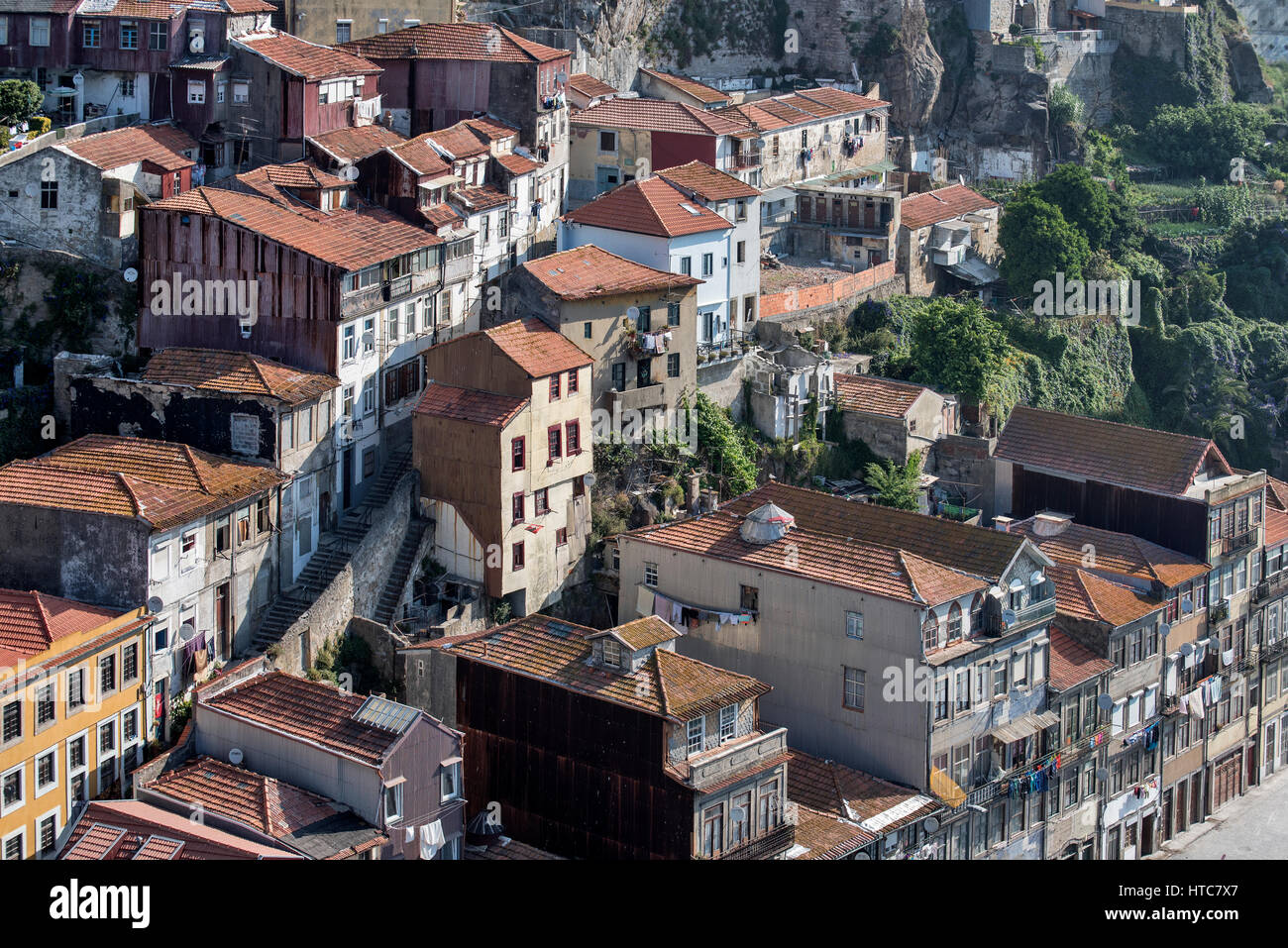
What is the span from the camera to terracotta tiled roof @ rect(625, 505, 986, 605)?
184ft

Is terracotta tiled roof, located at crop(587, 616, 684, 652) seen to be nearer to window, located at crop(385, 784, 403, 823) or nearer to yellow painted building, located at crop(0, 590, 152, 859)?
window, located at crop(385, 784, 403, 823)

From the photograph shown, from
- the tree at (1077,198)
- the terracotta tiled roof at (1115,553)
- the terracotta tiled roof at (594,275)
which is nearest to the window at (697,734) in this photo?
the terracotta tiled roof at (594,275)

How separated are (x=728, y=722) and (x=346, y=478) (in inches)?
623

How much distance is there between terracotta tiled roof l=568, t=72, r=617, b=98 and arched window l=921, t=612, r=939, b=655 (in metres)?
37.7

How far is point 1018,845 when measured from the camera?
6075 centimetres

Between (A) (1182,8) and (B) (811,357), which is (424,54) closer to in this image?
(B) (811,357)

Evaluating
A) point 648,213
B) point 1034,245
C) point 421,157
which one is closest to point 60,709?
point 421,157

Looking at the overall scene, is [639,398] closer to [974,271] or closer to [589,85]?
[589,85]

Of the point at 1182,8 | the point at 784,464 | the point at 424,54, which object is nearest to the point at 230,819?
the point at 784,464

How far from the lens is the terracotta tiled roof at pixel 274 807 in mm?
45875

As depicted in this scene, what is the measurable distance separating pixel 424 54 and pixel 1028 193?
107 feet

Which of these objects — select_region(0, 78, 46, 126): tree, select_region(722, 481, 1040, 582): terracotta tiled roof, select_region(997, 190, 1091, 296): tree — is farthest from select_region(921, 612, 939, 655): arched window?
select_region(997, 190, 1091, 296): tree

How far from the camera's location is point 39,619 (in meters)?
47.3

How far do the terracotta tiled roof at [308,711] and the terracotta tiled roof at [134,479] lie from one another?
4792 millimetres
